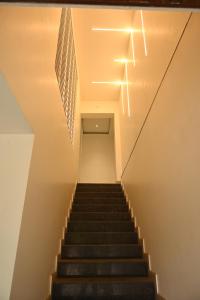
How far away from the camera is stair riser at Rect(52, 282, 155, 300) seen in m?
2.38

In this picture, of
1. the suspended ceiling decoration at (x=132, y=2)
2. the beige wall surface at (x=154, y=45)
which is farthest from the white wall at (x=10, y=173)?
the beige wall surface at (x=154, y=45)

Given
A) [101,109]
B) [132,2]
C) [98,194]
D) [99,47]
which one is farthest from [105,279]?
[101,109]

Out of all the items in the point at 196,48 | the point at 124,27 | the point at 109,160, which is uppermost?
the point at 124,27

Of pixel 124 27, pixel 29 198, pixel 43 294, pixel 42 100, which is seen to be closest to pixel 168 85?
pixel 42 100

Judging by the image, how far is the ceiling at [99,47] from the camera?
4.14 m

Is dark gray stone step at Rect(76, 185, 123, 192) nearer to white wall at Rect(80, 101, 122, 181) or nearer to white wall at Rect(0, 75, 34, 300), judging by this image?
white wall at Rect(80, 101, 122, 181)

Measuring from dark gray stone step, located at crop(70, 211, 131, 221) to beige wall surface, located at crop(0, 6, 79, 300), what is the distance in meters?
1.28

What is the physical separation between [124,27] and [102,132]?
4.12m

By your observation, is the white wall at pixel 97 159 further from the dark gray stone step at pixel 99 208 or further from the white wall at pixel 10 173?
the white wall at pixel 10 173

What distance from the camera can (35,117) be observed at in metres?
1.78

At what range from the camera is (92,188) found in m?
5.26

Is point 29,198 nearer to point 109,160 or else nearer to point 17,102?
point 17,102

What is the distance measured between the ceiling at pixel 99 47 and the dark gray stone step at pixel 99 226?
11.6 feet

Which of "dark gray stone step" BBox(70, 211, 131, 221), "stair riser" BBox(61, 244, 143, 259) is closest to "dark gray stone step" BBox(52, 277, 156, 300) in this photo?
"stair riser" BBox(61, 244, 143, 259)
